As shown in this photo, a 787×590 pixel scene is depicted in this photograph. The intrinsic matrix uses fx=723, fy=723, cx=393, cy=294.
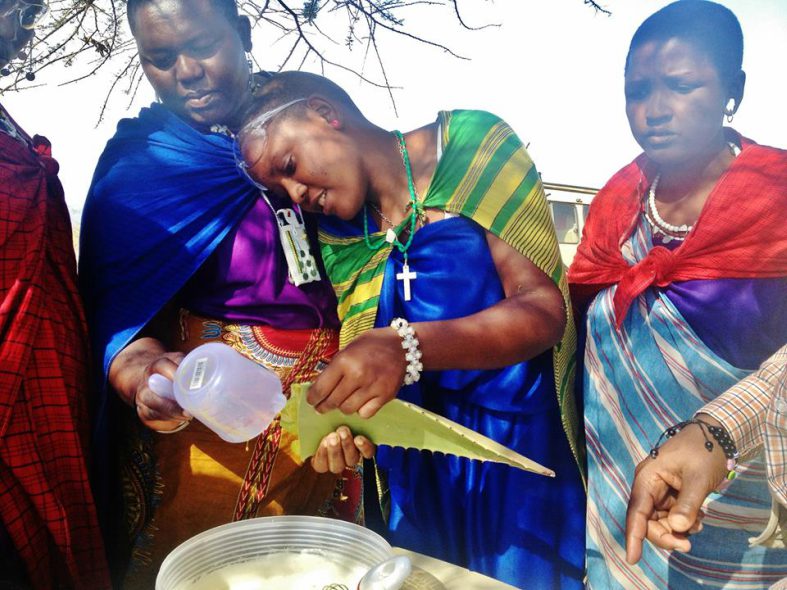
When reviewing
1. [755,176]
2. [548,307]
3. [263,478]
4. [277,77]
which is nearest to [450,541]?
[263,478]

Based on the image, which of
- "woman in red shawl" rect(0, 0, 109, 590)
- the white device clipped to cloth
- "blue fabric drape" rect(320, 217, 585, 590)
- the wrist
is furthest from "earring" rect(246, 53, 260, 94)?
the wrist

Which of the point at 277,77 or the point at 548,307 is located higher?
the point at 277,77

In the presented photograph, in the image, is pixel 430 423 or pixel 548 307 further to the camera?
pixel 548 307

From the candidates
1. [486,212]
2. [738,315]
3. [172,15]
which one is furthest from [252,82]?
[738,315]

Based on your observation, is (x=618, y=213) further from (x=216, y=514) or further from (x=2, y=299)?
(x=2, y=299)

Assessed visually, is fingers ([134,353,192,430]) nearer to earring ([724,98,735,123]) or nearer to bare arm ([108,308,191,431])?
bare arm ([108,308,191,431])

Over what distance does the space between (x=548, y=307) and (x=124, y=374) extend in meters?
0.98

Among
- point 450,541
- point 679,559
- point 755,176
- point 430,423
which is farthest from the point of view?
point 450,541

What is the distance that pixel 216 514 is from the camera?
176 centimetres

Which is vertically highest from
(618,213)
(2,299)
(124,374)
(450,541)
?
(618,213)

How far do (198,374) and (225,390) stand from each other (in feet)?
0.18

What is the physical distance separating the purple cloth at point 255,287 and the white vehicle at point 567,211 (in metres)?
0.82

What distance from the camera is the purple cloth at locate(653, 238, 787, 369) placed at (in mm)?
1492

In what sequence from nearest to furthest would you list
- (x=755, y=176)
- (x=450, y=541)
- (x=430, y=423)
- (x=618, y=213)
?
1. (x=430, y=423)
2. (x=755, y=176)
3. (x=618, y=213)
4. (x=450, y=541)
